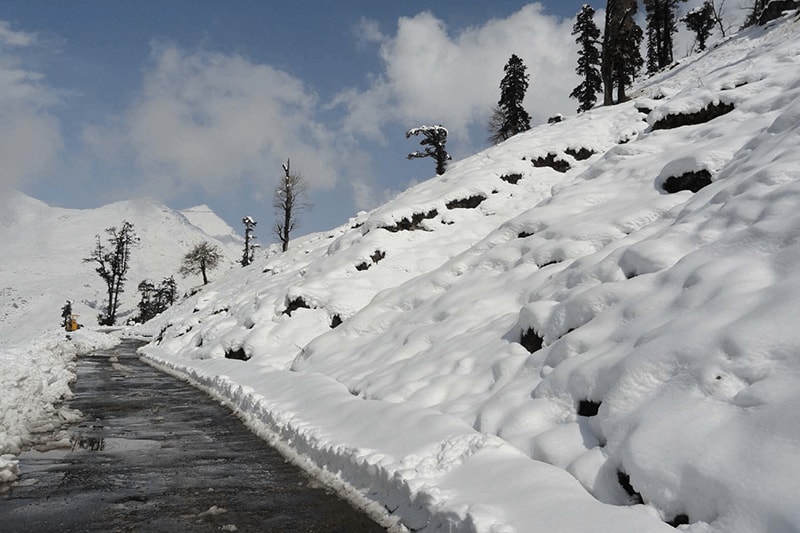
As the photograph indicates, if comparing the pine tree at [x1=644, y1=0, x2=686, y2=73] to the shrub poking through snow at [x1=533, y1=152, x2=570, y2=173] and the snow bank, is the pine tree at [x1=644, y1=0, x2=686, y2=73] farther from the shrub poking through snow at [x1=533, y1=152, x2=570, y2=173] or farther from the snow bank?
the snow bank

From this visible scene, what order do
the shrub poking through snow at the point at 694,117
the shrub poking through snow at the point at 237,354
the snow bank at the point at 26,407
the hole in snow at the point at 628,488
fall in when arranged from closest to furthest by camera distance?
the hole in snow at the point at 628,488
the snow bank at the point at 26,407
the shrub poking through snow at the point at 694,117
the shrub poking through snow at the point at 237,354

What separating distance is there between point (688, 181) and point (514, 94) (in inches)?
1492

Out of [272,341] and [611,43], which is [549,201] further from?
[611,43]

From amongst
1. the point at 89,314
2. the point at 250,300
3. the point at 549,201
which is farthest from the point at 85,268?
the point at 549,201

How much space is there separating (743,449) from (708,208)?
466 centimetres

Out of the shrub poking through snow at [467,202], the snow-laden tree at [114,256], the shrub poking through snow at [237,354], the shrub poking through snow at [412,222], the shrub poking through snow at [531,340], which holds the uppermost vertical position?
the snow-laden tree at [114,256]

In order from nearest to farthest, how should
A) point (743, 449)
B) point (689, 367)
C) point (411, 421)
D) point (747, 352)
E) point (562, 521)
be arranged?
point (743, 449), point (562, 521), point (747, 352), point (689, 367), point (411, 421)

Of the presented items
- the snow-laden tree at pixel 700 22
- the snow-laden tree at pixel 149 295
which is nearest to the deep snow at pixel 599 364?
the snow-laden tree at pixel 700 22

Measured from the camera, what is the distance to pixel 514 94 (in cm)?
4469

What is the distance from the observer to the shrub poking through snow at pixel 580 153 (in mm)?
19609

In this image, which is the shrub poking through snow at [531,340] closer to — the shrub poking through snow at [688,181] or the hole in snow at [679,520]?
the hole in snow at [679,520]

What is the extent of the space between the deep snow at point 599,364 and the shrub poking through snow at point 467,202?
5.16 m

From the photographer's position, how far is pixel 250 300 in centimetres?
2170

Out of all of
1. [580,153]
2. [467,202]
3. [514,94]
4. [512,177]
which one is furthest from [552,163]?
[514,94]
